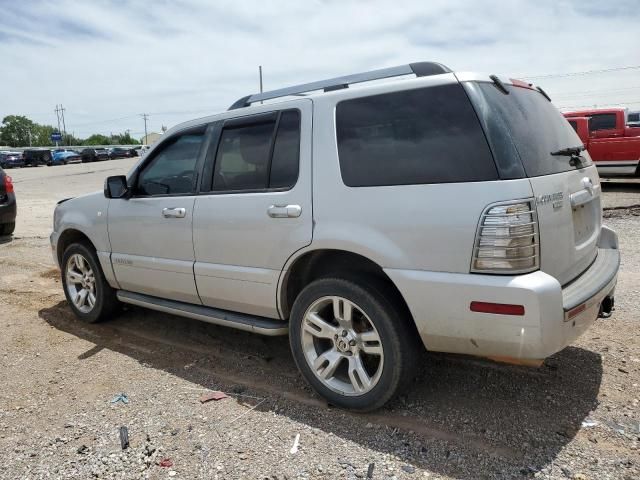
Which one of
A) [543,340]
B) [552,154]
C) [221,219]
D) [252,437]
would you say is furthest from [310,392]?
[552,154]

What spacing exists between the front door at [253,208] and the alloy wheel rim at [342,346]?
37cm

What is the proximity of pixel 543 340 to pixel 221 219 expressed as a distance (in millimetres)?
2155

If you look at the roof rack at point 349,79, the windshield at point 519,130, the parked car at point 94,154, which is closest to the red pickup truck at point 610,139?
the windshield at point 519,130

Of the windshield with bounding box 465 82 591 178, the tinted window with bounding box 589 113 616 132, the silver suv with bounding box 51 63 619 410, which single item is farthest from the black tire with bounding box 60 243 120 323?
the tinted window with bounding box 589 113 616 132

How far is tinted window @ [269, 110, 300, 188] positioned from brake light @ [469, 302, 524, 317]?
135 cm

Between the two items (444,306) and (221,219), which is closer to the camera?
(444,306)

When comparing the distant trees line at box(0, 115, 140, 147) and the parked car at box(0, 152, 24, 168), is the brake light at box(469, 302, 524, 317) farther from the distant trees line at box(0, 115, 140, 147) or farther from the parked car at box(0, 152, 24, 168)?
the distant trees line at box(0, 115, 140, 147)

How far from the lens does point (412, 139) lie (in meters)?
2.79

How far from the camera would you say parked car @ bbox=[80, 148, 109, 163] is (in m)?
51.2

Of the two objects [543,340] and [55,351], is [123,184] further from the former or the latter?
[543,340]

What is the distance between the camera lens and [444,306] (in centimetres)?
263

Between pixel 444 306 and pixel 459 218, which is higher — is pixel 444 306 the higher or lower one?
the lower one

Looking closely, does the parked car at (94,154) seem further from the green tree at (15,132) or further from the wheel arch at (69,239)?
the green tree at (15,132)

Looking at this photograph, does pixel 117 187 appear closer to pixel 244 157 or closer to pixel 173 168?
pixel 173 168
